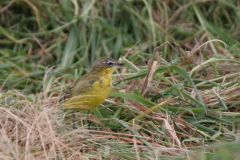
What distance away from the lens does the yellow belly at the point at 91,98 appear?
3.29 meters

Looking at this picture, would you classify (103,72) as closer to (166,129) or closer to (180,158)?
(166,129)

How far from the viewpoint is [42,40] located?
611cm

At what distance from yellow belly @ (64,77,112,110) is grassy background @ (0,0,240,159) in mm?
91

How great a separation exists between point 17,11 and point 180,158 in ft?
15.6

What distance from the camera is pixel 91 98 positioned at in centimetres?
332

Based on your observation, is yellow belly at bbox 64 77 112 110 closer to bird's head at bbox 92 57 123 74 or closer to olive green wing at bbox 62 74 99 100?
olive green wing at bbox 62 74 99 100

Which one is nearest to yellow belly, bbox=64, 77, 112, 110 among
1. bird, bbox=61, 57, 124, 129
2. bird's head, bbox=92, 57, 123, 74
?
bird, bbox=61, 57, 124, 129

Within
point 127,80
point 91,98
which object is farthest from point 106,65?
point 91,98

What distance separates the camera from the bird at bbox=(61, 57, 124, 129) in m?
3.30

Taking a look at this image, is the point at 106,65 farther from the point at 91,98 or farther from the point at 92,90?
the point at 91,98

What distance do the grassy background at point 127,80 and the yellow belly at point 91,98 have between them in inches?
3.6

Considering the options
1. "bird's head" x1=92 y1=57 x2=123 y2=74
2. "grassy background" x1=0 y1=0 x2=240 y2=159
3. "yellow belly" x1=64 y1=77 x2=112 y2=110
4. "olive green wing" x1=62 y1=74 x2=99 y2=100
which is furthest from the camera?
"bird's head" x1=92 y1=57 x2=123 y2=74

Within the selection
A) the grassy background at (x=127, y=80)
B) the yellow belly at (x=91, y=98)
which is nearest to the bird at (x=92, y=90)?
the yellow belly at (x=91, y=98)

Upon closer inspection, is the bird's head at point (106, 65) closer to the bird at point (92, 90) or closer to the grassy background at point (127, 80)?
the bird at point (92, 90)
